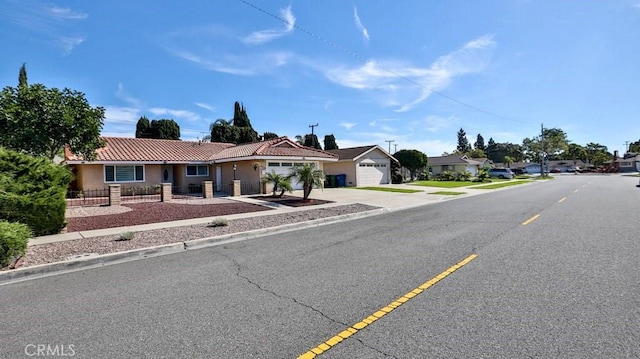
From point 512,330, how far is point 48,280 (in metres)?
7.15

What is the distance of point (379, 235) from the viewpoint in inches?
357

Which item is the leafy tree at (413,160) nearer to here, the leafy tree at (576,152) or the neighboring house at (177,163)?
the neighboring house at (177,163)

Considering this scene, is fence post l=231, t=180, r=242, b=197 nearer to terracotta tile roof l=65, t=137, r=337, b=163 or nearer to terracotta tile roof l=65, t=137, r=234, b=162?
terracotta tile roof l=65, t=137, r=337, b=163

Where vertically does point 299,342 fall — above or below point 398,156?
below

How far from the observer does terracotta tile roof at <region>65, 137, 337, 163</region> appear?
23141mm

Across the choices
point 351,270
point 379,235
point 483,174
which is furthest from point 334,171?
point 351,270

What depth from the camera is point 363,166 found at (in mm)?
33406

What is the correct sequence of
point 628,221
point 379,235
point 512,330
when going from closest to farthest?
1. point 512,330
2. point 379,235
3. point 628,221

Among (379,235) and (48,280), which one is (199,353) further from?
(379,235)

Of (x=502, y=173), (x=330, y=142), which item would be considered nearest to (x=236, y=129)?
(x=330, y=142)

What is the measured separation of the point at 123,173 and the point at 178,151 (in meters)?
4.87

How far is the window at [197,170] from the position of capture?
26.7 m

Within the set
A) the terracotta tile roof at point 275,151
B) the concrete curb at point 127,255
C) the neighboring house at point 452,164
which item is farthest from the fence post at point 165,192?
the neighboring house at point 452,164

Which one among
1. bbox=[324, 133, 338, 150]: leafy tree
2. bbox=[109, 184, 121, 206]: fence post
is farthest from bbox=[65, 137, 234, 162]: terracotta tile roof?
bbox=[324, 133, 338, 150]: leafy tree
